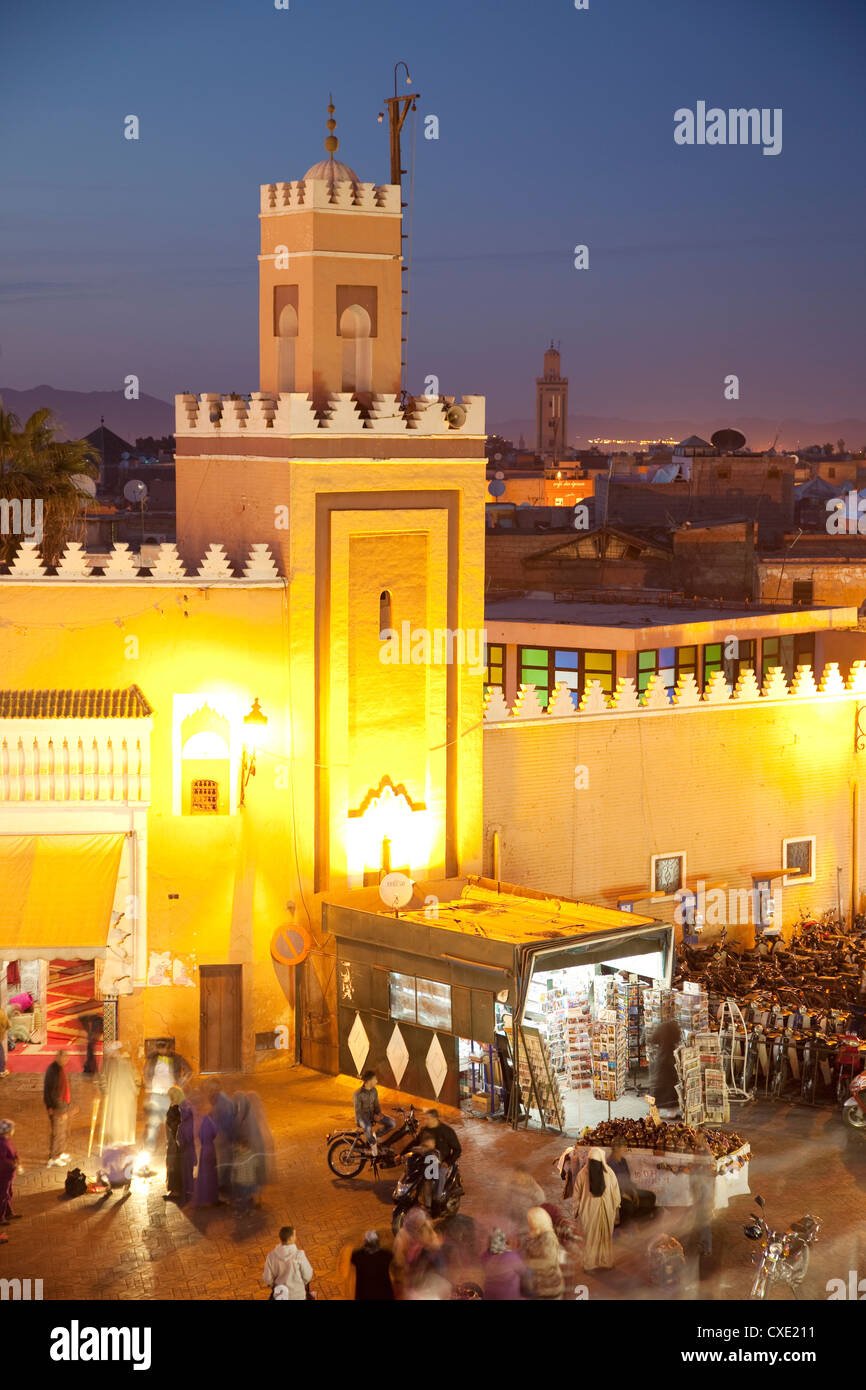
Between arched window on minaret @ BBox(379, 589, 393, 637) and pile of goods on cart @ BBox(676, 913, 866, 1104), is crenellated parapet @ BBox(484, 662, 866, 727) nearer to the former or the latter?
arched window on minaret @ BBox(379, 589, 393, 637)

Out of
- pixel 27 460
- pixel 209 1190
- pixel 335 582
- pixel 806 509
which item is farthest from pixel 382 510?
pixel 806 509

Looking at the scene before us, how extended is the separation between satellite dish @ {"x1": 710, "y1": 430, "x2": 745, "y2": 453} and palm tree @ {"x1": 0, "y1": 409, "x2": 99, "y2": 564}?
123 ft

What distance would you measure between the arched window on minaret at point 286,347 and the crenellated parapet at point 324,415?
27.4 inches

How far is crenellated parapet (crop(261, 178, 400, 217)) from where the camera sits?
2655 cm

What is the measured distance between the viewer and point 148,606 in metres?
26.0

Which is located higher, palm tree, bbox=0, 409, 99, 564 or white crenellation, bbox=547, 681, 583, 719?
palm tree, bbox=0, 409, 99, 564

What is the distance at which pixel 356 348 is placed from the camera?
27594 mm

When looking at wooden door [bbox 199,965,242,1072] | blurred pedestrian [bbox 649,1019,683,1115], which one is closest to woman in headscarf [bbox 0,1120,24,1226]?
wooden door [bbox 199,965,242,1072]

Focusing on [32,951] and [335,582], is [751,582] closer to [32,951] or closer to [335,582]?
[335,582]

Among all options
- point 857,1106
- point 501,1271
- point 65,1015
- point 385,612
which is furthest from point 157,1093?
point 857,1106

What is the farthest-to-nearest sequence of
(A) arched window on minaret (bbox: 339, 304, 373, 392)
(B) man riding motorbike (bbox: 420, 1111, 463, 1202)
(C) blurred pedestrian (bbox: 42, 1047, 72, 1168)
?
(A) arched window on minaret (bbox: 339, 304, 373, 392), (C) blurred pedestrian (bbox: 42, 1047, 72, 1168), (B) man riding motorbike (bbox: 420, 1111, 463, 1202)

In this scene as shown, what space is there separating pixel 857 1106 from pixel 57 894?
34.8ft

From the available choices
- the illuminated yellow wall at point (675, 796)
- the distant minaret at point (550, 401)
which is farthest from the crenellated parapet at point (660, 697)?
the distant minaret at point (550, 401)

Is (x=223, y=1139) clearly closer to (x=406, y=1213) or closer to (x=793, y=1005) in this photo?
(x=406, y=1213)
